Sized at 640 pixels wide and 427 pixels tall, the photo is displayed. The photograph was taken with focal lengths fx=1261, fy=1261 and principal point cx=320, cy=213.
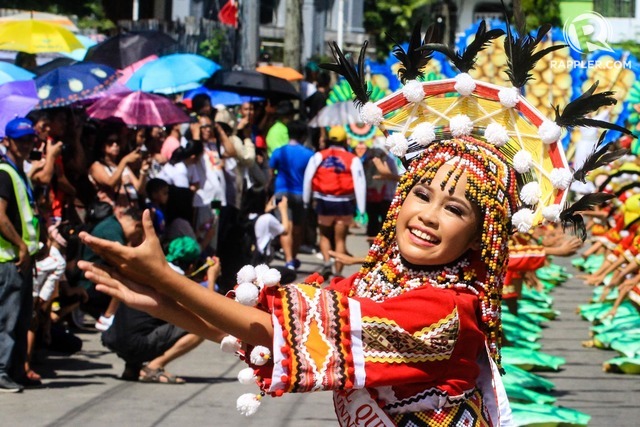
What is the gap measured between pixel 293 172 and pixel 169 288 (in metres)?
11.4

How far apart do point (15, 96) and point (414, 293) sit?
605 centimetres

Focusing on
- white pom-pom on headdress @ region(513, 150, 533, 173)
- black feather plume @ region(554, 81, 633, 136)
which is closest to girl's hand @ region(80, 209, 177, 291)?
white pom-pom on headdress @ region(513, 150, 533, 173)

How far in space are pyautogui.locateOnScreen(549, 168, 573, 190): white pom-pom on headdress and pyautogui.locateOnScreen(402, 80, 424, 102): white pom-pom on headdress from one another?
0.49 metres

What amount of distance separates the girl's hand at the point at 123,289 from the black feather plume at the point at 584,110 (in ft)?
4.89

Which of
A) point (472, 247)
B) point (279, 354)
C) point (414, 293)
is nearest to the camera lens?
point (279, 354)

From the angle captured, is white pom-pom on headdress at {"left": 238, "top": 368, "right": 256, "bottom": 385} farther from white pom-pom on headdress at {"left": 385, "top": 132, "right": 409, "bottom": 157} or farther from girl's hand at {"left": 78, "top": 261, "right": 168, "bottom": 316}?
white pom-pom on headdress at {"left": 385, "top": 132, "right": 409, "bottom": 157}

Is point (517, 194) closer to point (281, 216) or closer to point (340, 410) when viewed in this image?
point (340, 410)

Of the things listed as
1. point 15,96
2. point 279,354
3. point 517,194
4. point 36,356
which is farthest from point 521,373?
point 279,354

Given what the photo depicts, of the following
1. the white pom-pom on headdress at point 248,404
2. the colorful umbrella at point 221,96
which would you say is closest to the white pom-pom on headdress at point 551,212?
the white pom-pom on headdress at point 248,404

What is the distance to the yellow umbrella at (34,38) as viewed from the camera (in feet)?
37.3

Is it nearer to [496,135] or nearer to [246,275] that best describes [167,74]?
[496,135]

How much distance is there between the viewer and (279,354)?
131 inches

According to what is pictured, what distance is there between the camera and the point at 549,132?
3.93 metres

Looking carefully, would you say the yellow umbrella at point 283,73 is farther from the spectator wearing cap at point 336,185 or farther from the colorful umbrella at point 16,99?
the colorful umbrella at point 16,99
